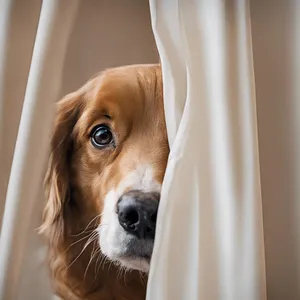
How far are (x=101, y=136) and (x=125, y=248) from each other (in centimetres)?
20

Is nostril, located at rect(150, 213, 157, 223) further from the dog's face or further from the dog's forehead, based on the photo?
the dog's forehead

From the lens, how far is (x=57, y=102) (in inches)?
35.3

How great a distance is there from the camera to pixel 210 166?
0.86 meters

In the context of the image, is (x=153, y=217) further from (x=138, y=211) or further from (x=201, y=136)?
(x=201, y=136)

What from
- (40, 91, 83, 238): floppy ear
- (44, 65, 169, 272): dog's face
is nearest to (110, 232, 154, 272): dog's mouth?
(44, 65, 169, 272): dog's face

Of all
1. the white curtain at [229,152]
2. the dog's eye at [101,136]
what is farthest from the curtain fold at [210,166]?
the dog's eye at [101,136]

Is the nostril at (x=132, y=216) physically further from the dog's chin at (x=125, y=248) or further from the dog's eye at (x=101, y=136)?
the dog's eye at (x=101, y=136)

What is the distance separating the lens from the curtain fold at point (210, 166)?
32.9 inches

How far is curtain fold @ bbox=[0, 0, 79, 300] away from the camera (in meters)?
0.85

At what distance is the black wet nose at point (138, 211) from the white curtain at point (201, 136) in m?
0.03

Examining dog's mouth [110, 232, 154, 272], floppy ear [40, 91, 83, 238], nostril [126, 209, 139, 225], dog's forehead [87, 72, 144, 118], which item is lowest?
dog's mouth [110, 232, 154, 272]

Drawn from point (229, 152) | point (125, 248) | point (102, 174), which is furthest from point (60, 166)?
point (229, 152)

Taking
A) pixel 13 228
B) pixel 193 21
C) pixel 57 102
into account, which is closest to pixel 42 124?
pixel 57 102

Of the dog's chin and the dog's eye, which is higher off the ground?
the dog's eye
